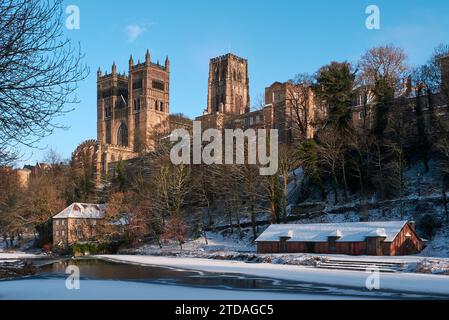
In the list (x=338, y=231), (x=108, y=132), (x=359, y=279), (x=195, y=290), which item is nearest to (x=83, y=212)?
(x=338, y=231)

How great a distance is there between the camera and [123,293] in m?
20.2

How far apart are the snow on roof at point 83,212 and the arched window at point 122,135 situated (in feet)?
290

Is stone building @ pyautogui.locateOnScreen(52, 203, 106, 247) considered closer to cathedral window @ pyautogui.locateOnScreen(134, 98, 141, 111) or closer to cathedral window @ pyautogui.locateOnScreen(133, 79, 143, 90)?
cathedral window @ pyautogui.locateOnScreen(134, 98, 141, 111)

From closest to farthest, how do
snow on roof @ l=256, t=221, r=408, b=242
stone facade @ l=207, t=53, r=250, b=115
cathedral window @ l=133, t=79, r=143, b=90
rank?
snow on roof @ l=256, t=221, r=408, b=242
stone facade @ l=207, t=53, r=250, b=115
cathedral window @ l=133, t=79, r=143, b=90

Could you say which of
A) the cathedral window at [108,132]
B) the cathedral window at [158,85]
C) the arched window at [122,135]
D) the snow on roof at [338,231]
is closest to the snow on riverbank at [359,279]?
the snow on roof at [338,231]

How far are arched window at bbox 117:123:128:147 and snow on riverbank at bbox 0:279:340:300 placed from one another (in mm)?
141322

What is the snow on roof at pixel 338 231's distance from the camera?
134 ft

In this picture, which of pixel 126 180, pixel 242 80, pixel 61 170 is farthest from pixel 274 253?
pixel 242 80

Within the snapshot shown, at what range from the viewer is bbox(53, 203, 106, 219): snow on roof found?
71.6 m

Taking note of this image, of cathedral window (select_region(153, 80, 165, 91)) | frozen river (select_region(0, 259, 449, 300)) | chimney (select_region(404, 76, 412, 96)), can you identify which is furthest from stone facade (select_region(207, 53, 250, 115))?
frozen river (select_region(0, 259, 449, 300))

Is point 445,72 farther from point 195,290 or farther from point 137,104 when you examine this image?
point 137,104

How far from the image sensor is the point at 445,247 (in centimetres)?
4059

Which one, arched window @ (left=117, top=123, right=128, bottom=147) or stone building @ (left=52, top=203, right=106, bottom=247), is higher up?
arched window @ (left=117, top=123, right=128, bottom=147)

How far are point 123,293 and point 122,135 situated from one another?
14811 cm
